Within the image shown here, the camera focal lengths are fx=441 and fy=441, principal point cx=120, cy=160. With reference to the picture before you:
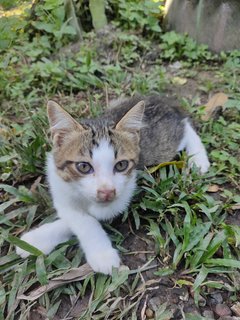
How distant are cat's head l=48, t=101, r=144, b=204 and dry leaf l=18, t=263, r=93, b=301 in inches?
17.9

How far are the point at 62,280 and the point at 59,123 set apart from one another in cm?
91

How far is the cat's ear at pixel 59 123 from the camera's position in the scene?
8.20 ft

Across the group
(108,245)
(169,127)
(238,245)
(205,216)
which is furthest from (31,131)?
(238,245)

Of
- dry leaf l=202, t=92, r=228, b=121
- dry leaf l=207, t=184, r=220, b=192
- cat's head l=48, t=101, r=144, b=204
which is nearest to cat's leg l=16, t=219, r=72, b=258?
cat's head l=48, t=101, r=144, b=204

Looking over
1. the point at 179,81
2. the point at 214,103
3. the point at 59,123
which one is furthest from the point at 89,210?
the point at 179,81

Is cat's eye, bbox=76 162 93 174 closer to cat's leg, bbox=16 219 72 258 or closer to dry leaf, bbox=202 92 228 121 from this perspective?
cat's leg, bbox=16 219 72 258

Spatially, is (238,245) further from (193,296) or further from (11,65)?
(11,65)

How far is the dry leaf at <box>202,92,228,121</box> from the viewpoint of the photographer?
149 inches

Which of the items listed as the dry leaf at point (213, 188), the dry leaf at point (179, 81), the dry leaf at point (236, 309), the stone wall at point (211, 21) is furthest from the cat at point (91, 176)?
the stone wall at point (211, 21)

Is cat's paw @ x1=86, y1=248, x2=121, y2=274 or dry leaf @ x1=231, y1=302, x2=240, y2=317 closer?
dry leaf @ x1=231, y1=302, x2=240, y2=317

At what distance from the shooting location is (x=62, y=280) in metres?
2.55

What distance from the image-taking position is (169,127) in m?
3.27

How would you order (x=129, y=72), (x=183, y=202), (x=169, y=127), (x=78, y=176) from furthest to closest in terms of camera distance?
(x=129, y=72), (x=169, y=127), (x=183, y=202), (x=78, y=176)

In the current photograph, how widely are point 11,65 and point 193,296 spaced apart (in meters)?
3.00
